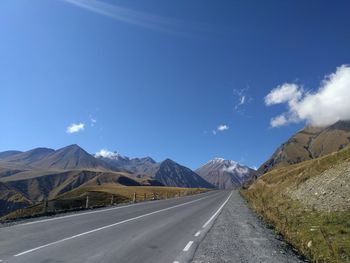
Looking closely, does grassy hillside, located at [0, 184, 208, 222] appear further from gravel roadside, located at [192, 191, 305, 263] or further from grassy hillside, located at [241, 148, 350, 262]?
grassy hillside, located at [241, 148, 350, 262]

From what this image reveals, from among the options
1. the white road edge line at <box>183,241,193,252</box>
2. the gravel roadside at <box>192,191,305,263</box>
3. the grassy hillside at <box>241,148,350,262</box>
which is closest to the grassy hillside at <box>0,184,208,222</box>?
the white road edge line at <box>183,241,193,252</box>

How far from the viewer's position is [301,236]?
15.7 metres

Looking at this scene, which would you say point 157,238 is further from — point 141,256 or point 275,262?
point 275,262

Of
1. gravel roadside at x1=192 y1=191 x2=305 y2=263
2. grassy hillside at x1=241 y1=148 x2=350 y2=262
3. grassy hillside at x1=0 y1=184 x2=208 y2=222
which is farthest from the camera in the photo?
grassy hillside at x1=0 y1=184 x2=208 y2=222

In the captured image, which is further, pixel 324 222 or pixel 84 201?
pixel 84 201

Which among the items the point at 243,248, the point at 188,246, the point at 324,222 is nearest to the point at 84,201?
the point at 324,222

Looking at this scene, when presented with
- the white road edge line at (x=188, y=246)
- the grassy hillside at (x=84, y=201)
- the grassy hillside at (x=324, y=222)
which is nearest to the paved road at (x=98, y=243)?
the white road edge line at (x=188, y=246)

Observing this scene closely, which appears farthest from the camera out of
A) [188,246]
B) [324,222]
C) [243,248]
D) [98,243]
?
[324,222]

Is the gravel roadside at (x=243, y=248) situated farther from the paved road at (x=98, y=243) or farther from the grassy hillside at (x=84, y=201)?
the grassy hillside at (x=84, y=201)

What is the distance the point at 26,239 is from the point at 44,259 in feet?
13.5

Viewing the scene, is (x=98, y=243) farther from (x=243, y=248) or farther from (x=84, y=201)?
(x=84, y=201)

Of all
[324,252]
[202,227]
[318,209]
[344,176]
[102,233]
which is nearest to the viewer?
[324,252]

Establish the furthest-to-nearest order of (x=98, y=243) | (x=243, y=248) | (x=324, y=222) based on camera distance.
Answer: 1. (x=324, y=222)
2. (x=98, y=243)
3. (x=243, y=248)

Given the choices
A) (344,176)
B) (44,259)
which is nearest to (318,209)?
(344,176)
